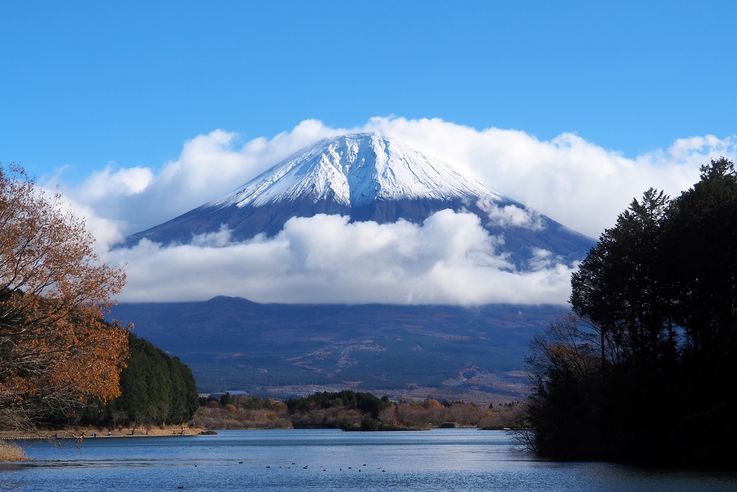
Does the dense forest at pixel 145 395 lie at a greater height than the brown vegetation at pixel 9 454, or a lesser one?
greater

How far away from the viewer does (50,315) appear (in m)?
31.5

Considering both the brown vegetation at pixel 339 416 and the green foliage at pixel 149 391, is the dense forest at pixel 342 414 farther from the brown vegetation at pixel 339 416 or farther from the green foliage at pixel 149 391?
the green foliage at pixel 149 391

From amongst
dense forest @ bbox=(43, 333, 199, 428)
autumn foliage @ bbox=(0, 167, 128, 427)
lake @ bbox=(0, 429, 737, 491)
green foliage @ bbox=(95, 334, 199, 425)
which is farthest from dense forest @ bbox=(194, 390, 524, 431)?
autumn foliage @ bbox=(0, 167, 128, 427)

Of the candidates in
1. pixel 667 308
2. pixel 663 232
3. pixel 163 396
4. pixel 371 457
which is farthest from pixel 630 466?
pixel 163 396

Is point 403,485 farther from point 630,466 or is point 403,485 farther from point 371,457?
point 371,457

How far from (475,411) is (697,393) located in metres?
133

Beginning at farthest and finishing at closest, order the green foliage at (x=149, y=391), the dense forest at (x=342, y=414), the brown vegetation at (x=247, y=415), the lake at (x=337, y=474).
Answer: the brown vegetation at (x=247, y=415) → the dense forest at (x=342, y=414) → the green foliage at (x=149, y=391) → the lake at (x=337, y=474)

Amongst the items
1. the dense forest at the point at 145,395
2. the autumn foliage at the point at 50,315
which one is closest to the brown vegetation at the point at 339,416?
the dense forest at the point at 145,395

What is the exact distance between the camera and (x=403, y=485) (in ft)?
150

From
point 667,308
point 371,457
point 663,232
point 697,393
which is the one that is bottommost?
point 371,457

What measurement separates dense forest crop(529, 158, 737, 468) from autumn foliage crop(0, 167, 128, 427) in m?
26.5

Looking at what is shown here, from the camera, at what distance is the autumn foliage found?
31.3m

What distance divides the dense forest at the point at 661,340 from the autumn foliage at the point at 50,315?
26.5 m

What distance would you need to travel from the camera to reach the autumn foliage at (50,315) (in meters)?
31.3
